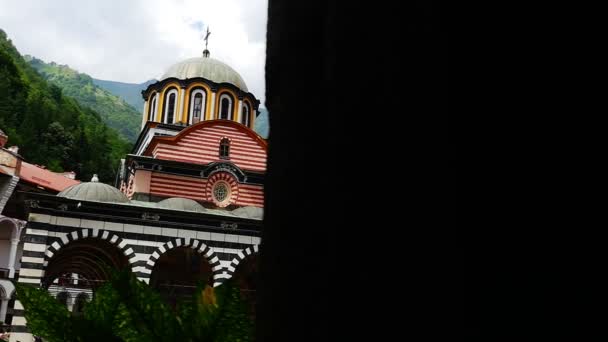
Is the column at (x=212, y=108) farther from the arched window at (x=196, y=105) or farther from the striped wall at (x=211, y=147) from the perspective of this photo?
the striped wall at (x=211, y=147)

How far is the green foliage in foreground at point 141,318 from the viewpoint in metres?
1.06

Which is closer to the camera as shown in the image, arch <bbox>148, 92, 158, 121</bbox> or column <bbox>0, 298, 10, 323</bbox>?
arch <bbox>148, 92, 158, 121</bbox>

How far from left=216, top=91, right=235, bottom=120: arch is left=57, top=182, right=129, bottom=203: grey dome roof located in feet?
22.8

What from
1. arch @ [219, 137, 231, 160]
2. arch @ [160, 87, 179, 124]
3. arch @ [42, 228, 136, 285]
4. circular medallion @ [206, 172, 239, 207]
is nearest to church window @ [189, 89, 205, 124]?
arch @ [160, 87, 179, 124]

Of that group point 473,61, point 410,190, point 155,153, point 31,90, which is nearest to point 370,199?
point 410,190

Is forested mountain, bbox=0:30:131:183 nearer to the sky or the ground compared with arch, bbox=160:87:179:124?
nearer to the sky

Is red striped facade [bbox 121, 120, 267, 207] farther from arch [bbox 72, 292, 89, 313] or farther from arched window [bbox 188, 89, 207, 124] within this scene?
arch [bbox 72, 292, 89, 313]

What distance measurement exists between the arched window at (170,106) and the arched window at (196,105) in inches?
28.6

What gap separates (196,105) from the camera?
23.2 metres

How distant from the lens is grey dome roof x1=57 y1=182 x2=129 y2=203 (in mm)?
16812

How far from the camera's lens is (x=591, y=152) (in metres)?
0.55

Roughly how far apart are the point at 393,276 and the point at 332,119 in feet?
0.82

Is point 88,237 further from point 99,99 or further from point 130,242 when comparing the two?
point 99,99

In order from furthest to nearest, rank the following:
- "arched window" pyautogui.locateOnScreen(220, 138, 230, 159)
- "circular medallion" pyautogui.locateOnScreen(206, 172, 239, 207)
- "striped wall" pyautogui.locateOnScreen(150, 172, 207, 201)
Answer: "arched window" pyautogui.locateOnScreen(220, 138, 230, 159)
"circular medallion" pyautogui.locateOnScreen(206, 172, 239, 207)
"striped wall" pyautogui.locateOnScreen(150, 172, 207, 201)
